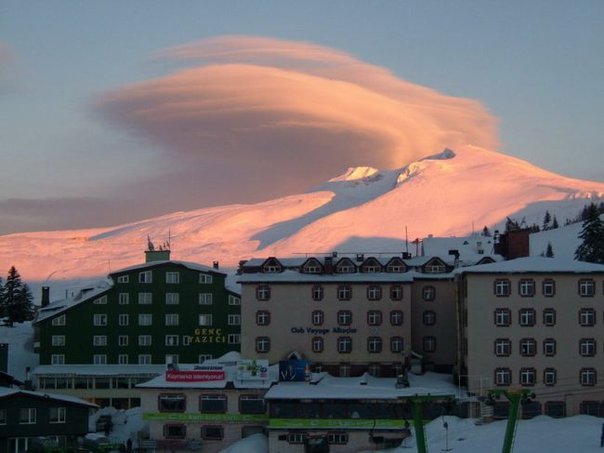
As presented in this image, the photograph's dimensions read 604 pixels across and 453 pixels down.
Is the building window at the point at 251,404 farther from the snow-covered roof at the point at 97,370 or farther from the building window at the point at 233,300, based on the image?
the building window at the point at 233,300

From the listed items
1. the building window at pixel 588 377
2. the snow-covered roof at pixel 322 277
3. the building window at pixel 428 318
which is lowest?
the building window at pixel 588 377

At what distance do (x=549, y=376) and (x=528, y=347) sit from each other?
6.63ft

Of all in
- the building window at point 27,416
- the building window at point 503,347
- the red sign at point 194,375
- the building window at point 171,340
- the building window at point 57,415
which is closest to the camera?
the building window at point 27,416

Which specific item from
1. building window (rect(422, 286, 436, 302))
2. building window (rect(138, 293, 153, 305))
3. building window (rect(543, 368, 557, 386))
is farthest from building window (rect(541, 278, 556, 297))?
building window (rect(138, 293, 153, 305))

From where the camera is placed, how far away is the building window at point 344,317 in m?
74.3

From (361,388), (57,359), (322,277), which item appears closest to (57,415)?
(361,388)

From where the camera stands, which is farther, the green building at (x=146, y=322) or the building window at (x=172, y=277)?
the building window at (x=172, y=277)

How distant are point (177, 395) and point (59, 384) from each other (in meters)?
23.5

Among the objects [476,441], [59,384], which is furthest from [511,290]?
[59,384]

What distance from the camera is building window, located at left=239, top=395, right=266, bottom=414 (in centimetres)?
6562

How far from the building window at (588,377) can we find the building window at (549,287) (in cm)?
475

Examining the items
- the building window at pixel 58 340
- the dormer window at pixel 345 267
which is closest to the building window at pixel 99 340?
the building window at pixel 58 340

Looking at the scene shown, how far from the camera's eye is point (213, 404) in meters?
65.7

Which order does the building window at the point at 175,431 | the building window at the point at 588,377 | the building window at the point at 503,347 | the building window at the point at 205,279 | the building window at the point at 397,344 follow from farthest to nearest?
the building window at the point at 205,279
the building window at the point at 397,344
the building window at the point at 175,431
the building window at the point at 503,347
the building window at the point at 588,377
